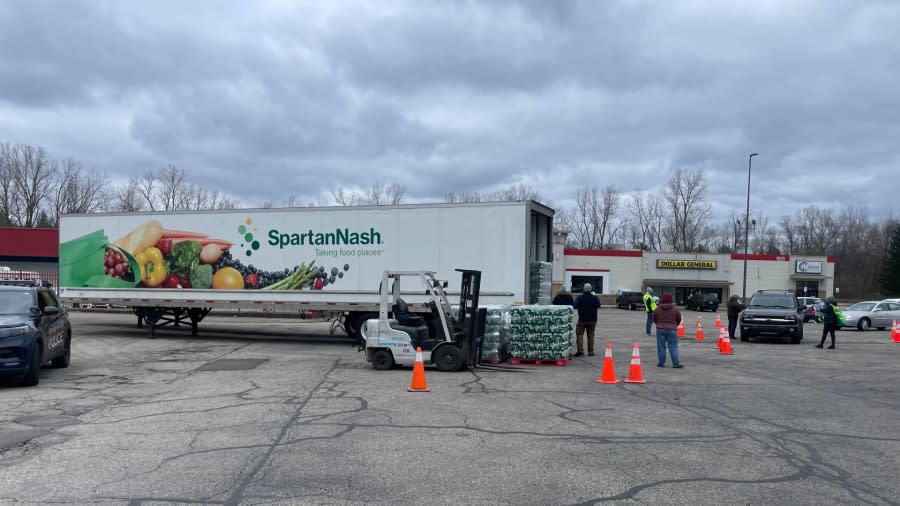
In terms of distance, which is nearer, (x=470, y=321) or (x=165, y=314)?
(x=470, y=321)

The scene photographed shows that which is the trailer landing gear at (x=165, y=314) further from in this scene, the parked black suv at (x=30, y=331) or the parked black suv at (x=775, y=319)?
the parked black suv at (x=775, y=319)

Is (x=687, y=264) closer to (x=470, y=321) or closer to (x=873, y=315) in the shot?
(x=873, y=315)

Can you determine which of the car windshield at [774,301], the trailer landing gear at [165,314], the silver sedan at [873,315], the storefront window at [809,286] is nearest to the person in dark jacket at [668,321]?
the car windshield at [774,301]

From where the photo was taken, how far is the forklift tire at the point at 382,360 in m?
14.3

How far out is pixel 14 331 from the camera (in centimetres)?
1153

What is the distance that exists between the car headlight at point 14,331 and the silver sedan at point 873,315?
30406mm

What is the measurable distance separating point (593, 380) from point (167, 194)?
65339mm

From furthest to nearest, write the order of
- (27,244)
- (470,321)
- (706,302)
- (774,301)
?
(706,302) → (27,244) → (774,301) → (470,321)

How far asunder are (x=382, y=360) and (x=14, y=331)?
20.5 ft

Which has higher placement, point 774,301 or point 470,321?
point 774,301

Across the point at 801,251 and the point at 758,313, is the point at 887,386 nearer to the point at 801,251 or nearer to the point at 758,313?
the point at 758,313

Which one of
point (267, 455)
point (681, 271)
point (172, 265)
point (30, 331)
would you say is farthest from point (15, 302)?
point (681, 271)

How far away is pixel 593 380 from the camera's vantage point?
13023 mm

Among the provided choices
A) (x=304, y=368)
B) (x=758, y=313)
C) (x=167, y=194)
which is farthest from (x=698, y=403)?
(x=167, y=194)
